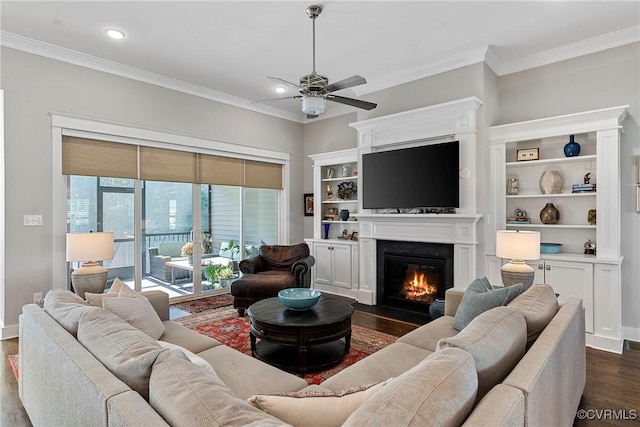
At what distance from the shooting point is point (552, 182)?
3.93 metres

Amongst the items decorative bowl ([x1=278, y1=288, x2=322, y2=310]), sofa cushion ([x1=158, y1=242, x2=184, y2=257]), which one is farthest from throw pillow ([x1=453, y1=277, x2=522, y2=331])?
sofa cushion ([x1=158, y1=242, x2=184, y2=257])

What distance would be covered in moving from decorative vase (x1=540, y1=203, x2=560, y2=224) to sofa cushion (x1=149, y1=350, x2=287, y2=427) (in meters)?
4.06

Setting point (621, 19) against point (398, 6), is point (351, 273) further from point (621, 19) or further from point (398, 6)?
point (621, 19)

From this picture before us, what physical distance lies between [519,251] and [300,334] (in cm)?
195

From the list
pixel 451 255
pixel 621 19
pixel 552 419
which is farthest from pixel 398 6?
pixel 552 419

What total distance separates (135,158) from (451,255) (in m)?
4.14

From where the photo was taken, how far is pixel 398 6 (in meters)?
3.13

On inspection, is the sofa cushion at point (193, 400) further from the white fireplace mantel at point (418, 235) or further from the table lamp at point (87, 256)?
the white fireplace mantel at point (418, 235)

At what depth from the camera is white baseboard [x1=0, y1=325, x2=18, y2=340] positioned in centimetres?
361

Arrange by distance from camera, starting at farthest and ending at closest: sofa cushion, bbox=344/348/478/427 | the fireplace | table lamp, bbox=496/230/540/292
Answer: the fireplace, table lamp, bbox=496/230/540/292, sofa cushion, bbox=344/348/478/427

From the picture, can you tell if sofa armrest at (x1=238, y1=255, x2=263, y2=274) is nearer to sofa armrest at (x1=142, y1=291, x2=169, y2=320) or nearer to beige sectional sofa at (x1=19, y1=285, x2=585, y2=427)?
sofa armrest at (x1=142, y1=291, x2=169, y2=320)

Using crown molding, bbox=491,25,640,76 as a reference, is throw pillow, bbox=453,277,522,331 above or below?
below

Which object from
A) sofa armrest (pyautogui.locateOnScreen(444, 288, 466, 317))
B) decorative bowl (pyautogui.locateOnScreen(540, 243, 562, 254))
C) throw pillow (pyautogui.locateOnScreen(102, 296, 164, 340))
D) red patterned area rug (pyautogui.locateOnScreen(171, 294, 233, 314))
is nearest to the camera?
throw pillow (pyautogui.locateOnScreen(102, 296, 164, 340))

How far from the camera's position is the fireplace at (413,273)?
433cm
